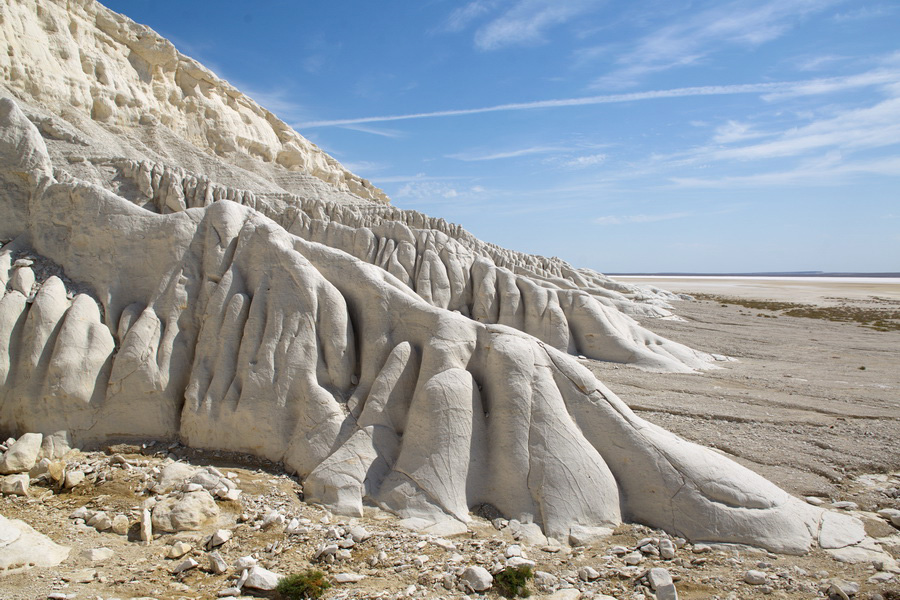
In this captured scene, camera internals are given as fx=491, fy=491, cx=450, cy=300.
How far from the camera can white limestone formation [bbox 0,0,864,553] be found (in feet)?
18.6

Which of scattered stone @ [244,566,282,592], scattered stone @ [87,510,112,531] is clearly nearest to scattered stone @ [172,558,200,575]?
scattered stone @ [244,566,282,592]

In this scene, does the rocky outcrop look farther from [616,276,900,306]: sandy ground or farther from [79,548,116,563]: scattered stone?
[616,276,900,306]: sandy ground

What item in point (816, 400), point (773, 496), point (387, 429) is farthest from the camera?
point (816, 400)

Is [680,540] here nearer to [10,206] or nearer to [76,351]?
[76,351]

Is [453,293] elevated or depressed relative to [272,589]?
elevated

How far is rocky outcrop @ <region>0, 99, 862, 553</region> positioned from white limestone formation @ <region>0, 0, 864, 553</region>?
24mm

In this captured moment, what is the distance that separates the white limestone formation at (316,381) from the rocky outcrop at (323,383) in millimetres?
24

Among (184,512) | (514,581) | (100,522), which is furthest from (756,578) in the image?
(100,522)

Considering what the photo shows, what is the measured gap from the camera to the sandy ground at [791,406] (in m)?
7.86

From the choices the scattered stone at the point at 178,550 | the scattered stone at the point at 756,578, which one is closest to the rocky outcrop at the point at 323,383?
the scattered stone at the point at 756,578

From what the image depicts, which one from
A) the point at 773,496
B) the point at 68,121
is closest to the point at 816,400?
the point at 773,496

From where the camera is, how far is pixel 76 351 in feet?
23.9

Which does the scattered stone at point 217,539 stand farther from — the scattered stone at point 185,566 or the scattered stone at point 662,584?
the scattered stone at point 662,584

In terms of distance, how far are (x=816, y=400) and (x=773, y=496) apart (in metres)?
8.10
